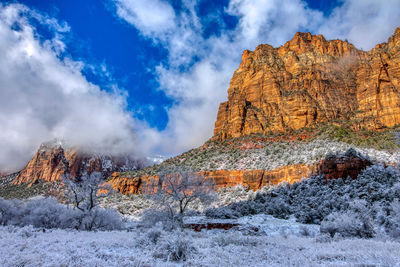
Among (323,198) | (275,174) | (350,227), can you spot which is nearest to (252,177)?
(275,174)

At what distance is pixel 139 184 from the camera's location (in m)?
50.7

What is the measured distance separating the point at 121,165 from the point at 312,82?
358ft

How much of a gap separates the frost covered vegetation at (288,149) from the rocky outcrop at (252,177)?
4.92 ft

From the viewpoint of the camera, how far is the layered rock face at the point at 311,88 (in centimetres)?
5659

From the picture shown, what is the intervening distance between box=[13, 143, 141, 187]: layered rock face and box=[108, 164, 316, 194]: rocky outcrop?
2122 inches

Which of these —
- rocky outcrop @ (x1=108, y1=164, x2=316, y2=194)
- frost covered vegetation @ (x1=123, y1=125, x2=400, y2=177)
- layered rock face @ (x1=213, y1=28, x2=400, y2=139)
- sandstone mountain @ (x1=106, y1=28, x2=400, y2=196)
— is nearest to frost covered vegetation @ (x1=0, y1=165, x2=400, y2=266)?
rocky outcrop @ (x1=108, y1=164, x2=316, y2=194)

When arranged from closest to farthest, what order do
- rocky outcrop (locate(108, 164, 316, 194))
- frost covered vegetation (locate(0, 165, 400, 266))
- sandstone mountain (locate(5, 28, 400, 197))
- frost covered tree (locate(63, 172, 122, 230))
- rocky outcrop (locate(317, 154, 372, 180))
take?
frost covered vegetation (locate(0, 165, 400, 266))
frost covered tree (locate(63, 172, 122, 230))
rocky outcrop (locate(317, 154, 372, 180))
rocky outcrop (locate(108, 164, 316, 194))
sandstone mountain (locate(5, 28, 400, 197))

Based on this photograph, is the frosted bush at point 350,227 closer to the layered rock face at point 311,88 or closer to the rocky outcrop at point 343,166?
the rocky outcrop at point 343,166

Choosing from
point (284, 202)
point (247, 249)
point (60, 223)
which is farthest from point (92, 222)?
point (284, 202)

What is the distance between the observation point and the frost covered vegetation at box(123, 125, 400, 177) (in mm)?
35438

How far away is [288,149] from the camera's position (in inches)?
1731

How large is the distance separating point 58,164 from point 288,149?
98454 millimetres

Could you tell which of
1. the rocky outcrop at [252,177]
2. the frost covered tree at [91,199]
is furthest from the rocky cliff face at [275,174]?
the frost covered tree at [91,199]

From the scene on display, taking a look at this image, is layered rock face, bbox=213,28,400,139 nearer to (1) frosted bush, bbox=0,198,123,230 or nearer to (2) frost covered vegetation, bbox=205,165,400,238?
(2) frost covered vegetation, bbox=205,165,400,238
